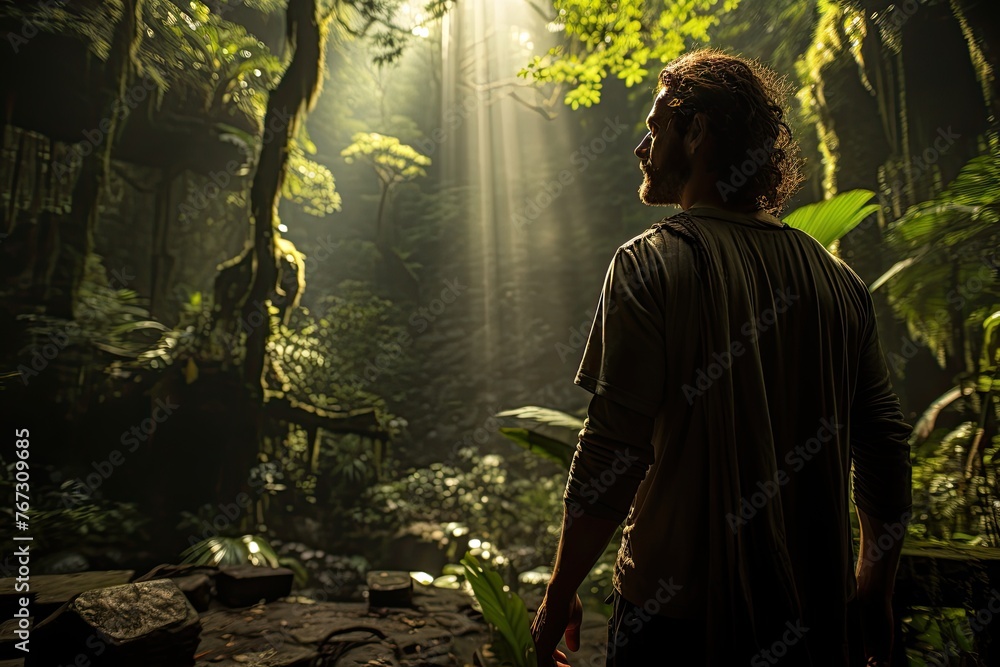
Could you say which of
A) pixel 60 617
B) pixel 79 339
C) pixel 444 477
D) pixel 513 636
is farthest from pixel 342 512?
pixel 513 636

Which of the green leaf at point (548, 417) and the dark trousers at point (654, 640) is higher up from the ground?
the green leaf at point (548, 417)

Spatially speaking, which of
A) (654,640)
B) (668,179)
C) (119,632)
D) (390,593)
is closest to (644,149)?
(668,179)

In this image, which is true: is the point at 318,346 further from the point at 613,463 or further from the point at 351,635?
the point at 613,463

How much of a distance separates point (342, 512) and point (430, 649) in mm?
4509

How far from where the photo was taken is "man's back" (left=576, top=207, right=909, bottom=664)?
0.88m

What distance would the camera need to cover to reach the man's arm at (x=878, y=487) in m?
1.09

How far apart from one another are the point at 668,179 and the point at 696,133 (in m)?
0.11

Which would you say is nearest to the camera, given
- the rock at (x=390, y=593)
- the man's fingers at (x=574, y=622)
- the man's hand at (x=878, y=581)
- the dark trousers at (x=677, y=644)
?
the dark trousers at (x=677, y=644)

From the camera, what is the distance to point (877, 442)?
3.58 ft

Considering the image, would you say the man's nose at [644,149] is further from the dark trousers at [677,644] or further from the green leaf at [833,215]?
the green leaf at [833,215]

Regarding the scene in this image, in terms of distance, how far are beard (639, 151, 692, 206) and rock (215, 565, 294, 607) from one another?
4.14 meters

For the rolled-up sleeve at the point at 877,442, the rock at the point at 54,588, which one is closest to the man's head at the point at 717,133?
the rolled-up sleeve at the point at 877,442

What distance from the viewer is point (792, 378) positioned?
100 centimetres

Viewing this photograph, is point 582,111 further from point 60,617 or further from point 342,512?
point 60,617
